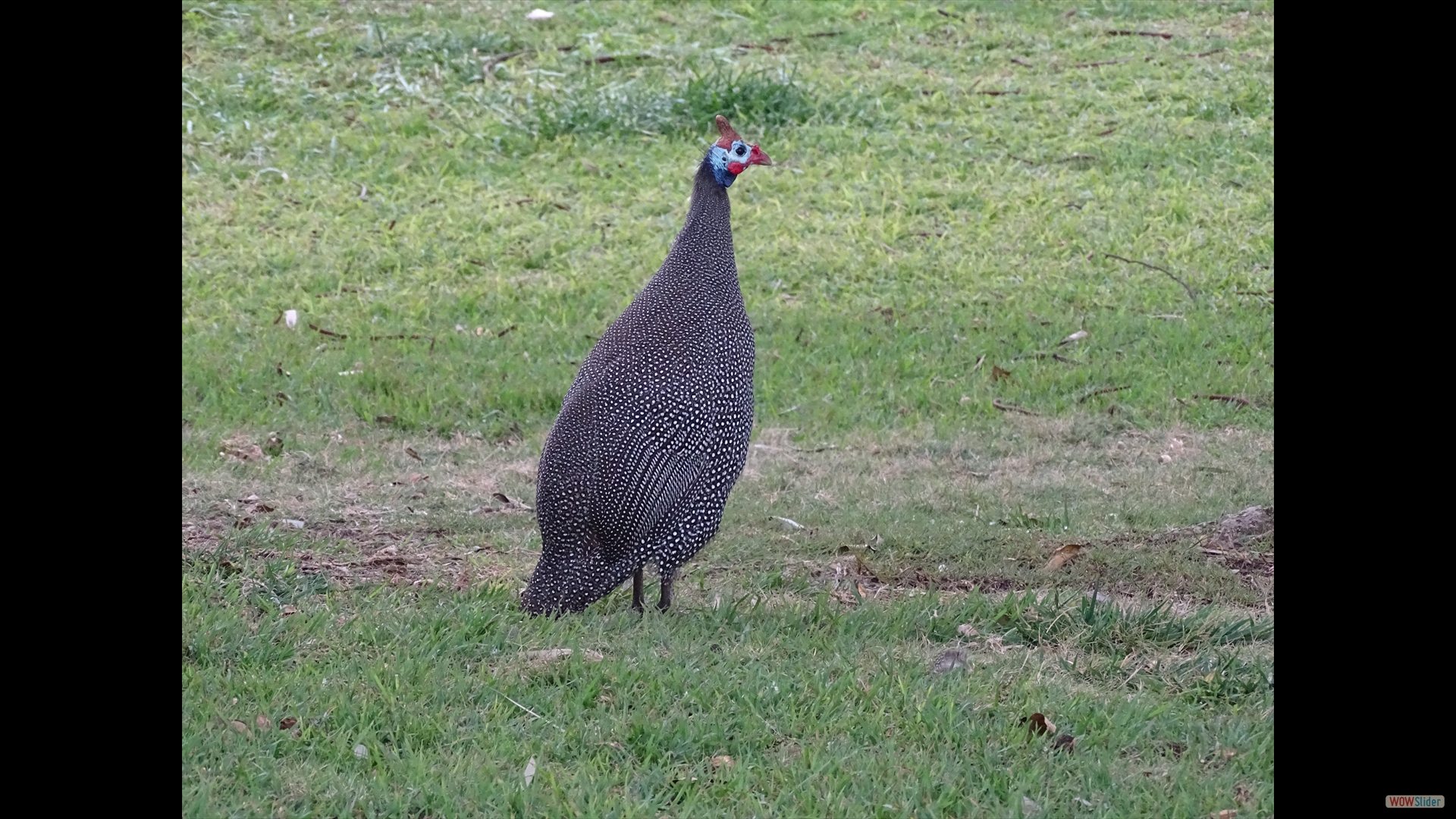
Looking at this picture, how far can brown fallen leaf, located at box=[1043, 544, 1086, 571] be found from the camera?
5.70 m

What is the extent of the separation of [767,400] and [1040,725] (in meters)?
4.32

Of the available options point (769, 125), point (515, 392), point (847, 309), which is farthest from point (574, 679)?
point (769, 125)

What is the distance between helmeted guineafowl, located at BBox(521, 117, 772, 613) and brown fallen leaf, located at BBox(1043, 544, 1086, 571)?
49.3 inches

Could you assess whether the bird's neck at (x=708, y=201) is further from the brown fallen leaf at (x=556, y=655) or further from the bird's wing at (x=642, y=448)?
the brown fallen leaf at (x=556, y=655)

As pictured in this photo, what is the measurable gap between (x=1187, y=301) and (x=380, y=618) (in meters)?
5.99

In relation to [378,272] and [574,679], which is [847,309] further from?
[574,679]

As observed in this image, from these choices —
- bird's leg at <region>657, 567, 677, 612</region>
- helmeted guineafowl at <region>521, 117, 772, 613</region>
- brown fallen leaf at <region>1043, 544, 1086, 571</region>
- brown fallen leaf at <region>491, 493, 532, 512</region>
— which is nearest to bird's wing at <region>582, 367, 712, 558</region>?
helmeted guineafowl at <region>521, 117, 772, 613</region>

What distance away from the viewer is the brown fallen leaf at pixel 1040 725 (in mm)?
3912

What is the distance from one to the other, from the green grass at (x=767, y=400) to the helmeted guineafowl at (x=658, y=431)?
201 millimetres

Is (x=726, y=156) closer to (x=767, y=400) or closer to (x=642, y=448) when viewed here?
(x=642, y=448)

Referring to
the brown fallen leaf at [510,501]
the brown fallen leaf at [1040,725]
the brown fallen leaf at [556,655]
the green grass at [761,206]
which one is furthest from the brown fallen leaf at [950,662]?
the green grass at [761,206]

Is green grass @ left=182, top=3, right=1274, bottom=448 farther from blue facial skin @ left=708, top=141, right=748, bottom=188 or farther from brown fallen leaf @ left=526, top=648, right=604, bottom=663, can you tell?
brown fallen leaf @ left=526, top=648, right=604, bottom=663
